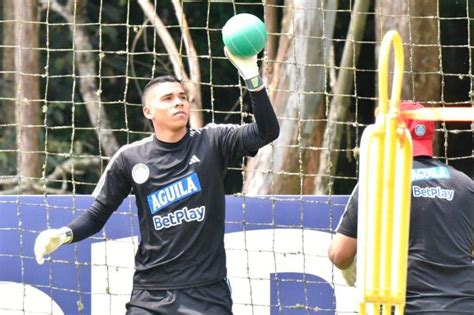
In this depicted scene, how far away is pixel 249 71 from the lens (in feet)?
18.8

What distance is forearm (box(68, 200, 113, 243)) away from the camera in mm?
6230

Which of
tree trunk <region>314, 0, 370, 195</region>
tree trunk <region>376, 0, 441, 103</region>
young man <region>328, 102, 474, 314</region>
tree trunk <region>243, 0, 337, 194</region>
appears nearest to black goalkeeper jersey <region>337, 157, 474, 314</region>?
young man <region>328, 102, 474, 314</region>

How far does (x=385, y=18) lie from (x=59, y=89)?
5.02m

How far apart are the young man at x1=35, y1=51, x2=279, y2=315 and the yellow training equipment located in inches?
88.5

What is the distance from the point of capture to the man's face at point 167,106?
617 cm

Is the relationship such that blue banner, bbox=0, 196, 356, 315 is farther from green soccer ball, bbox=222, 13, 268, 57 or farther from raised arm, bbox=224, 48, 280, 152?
green soccer ball, bbox=222, 13, 268, 57

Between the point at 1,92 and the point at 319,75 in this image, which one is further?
the point at 1,92

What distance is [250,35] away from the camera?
18.7 ft

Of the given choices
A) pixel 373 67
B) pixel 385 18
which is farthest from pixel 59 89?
pixel 385 18

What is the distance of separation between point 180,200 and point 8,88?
7.44m

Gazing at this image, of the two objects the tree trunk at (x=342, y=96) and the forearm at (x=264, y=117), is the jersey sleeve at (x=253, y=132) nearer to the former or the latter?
the forearm at (x=264, y=117)

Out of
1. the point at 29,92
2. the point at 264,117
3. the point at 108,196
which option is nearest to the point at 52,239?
the point at 108,196

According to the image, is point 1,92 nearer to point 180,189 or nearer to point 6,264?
point 6,264

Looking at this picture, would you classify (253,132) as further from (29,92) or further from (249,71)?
(29,92)
